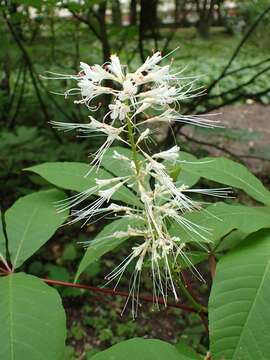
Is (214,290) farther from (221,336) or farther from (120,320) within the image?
(120,320)

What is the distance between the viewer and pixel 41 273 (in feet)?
13.7

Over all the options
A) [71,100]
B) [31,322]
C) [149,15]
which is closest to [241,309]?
[31,322]

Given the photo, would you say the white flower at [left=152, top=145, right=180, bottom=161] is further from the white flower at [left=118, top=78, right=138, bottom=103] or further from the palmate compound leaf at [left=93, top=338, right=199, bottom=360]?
the palmate compound leaf at [left=93, top=338, right=199, bottom=360]

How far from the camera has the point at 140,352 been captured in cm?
128

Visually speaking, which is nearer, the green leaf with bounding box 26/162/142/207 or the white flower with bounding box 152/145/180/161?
the white flower with bounding box 152/145/180/161

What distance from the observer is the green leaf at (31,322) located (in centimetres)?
126

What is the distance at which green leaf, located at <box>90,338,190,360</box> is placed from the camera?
4.16 ft

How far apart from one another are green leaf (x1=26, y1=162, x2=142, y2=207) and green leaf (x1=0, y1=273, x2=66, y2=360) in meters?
0.37

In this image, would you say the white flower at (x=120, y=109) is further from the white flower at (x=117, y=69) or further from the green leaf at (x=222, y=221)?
the green leaf at (x=222, y=221)

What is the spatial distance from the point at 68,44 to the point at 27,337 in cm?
417

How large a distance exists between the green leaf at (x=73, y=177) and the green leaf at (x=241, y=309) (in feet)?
1.45

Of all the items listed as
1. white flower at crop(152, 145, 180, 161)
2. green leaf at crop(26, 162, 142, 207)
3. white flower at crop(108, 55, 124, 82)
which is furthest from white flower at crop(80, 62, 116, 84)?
green leaf at crop(26, 162, 142, 207)

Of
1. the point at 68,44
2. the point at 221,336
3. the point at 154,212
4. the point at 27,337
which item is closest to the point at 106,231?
the point at 154,212

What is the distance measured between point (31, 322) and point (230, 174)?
79 cm
